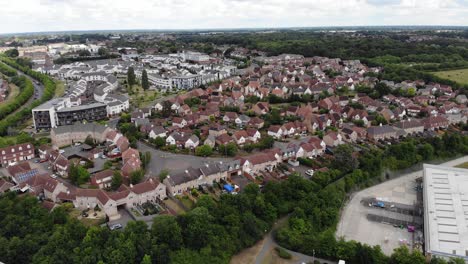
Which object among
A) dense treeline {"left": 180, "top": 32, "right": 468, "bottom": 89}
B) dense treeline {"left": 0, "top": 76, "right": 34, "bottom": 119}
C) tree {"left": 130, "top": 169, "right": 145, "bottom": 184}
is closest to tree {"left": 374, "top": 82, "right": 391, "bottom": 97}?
dense treeline {"left": 180, "top": 32, "right": 468, "bottom": 89}

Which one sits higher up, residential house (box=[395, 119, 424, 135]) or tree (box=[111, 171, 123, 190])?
residential house (box=[395, 119, 424, 135])

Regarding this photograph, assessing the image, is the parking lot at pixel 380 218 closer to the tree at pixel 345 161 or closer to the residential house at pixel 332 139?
the tree at pixel 345 161

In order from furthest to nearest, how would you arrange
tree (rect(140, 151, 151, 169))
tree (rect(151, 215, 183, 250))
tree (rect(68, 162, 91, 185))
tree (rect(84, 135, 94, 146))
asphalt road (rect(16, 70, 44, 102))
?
asphalt road (rect(16, 70, 44, 102)) < tree (rect(84, 135, 94, 146)) < tree (rect(140, 151, 151, 169)) < tree (rect(68, 162, 91, 185)) < tree (rect(151, 215, 183, 250))

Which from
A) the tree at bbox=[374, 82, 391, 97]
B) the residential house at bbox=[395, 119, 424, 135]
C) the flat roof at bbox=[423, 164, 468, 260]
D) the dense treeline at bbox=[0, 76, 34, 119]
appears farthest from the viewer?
the tree at bbox=[374, 82, 391, 97]

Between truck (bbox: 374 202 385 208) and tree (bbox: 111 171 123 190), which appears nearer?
truck (bbox: 374 202 385 208)

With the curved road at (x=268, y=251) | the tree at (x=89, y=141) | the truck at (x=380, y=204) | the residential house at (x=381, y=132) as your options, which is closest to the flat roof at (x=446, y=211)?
the truck at (x=380, y=204)

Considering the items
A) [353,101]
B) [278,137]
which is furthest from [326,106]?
[278,137]

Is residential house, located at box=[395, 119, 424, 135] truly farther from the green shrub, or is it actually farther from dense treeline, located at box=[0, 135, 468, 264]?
the green shrub

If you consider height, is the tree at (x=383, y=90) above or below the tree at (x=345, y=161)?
above
